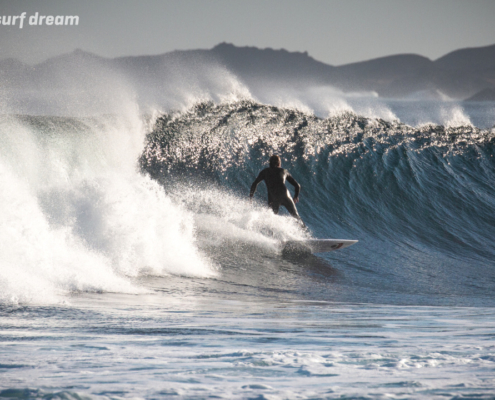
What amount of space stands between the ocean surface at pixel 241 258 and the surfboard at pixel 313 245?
18cm

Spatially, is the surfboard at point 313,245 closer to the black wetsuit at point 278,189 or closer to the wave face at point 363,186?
the wave face at point 363,186

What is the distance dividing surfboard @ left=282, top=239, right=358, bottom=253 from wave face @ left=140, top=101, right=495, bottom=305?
0.20 metres

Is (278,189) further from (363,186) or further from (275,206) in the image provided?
(363,186)

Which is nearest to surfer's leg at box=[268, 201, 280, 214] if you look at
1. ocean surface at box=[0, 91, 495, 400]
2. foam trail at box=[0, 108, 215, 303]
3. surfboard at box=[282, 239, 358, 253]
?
ocean surface at box=[0, 91, 495, 400]

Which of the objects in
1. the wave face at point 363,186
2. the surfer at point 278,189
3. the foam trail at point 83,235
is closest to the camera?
the foam trail at point 83,235

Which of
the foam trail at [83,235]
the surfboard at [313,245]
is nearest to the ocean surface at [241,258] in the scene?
the foam trail at [83,235]

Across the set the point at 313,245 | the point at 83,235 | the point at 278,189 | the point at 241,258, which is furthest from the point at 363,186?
the point at 83,235

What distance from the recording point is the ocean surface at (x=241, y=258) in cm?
276

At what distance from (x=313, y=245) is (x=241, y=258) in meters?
1.33

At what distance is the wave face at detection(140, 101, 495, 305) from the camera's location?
8570 mm

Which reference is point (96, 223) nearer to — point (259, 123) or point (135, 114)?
point (135, 114)

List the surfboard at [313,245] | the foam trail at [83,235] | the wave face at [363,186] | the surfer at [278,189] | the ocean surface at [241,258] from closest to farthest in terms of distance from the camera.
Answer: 1. the ocean surface at [241,258]
2. the foam trail at [83,235]
3. the wave face at [363,186]
4. the surfboard at [313,245]
5. the surfer at [278,189]

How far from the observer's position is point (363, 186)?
13.5 meters

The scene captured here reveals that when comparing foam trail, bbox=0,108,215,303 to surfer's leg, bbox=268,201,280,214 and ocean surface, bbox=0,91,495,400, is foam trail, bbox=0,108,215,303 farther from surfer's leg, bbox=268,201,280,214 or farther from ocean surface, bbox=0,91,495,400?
surfer's leg, bbox=268,201,280,214
